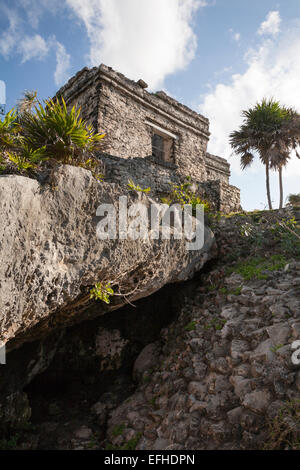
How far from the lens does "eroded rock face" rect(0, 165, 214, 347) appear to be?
2693 mm

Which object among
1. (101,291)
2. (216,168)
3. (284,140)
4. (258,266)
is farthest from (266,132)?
(101,291)

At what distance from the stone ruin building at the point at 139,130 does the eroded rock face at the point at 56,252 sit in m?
2.95

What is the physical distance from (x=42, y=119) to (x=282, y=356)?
4314 mm

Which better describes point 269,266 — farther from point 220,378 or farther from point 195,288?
point 220,378

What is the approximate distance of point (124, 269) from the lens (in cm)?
393

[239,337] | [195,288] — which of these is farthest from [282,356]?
[195,288]

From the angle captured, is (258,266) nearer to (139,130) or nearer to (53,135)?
(53,135)

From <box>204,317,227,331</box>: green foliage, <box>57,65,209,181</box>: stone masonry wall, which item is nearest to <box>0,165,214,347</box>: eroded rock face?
<box>204,317,227,331</box>: green foliage

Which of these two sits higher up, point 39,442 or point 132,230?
point 132,230

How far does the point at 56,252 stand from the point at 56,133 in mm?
1668

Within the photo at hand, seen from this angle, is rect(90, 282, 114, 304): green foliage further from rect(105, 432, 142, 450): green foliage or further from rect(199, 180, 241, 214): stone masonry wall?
rect(199, 180, 241, 214): stone masonry wall

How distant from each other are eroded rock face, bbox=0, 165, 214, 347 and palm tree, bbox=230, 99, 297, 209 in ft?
34.8

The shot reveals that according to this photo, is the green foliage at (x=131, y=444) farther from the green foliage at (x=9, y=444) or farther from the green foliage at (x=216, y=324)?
the green foliage at (x=216, y=324)

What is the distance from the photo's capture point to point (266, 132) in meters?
12.8
